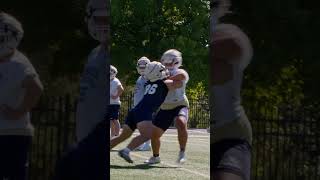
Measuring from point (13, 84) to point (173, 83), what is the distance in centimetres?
363

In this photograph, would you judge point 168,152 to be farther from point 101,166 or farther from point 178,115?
point 101,166

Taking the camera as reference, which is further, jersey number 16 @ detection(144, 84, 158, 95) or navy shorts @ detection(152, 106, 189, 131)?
navy shorts @ detection(152, 106, 189, 131)

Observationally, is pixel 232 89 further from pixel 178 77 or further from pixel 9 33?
pixel 178 77

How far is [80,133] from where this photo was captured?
10.4 ft

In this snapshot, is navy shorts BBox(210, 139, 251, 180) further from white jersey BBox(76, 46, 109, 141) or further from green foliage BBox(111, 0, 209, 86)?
green foliage BBox(111, 0, 209, 86)

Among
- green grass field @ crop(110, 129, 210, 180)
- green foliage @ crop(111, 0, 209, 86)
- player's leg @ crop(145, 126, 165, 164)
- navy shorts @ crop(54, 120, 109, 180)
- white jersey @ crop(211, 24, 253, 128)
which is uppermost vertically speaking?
green foliage @ crop(111, 0, 209, 86)

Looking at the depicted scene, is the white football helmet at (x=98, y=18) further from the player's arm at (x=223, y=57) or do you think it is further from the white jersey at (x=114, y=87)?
the white jersey at (x=114, y=87)

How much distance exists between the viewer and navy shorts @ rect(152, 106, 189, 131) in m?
6.87

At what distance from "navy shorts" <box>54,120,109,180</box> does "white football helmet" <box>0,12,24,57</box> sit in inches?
22.8

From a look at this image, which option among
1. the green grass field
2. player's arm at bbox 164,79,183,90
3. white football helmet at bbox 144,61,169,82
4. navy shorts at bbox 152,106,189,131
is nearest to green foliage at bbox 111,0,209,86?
the green grass field

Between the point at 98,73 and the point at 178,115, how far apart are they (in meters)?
3.93

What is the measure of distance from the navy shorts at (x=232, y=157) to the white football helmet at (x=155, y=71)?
3290mm

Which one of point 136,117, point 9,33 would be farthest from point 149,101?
point 9,33

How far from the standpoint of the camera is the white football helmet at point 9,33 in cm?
309
